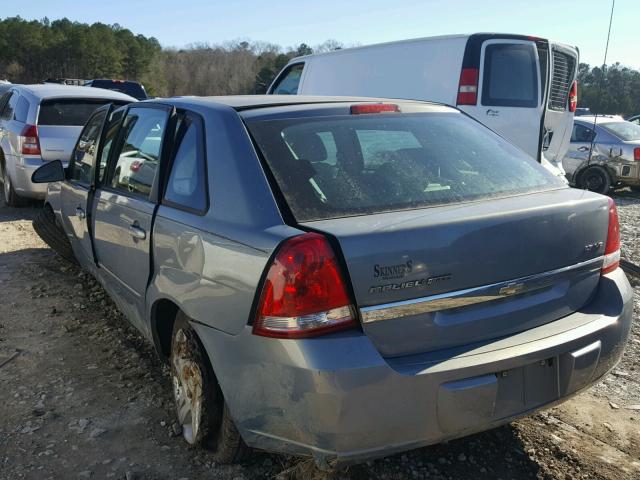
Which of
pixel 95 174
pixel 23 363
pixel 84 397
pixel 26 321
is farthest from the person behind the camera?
pixel 26 321

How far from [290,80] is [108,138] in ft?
20.4

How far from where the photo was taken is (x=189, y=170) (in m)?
2.79

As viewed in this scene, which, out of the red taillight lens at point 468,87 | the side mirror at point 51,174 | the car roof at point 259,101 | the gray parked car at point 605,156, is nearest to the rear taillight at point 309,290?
the car roof at point 259,101

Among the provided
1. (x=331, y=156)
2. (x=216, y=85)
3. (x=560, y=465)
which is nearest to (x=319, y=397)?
(x=331, y=156)

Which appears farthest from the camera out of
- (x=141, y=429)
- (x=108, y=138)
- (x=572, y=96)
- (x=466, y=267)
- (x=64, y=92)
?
(x=64, y=92)

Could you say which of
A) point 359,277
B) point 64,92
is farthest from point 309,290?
point 64,92

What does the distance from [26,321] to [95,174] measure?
50.7 inches

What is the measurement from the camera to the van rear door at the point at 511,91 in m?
6.52

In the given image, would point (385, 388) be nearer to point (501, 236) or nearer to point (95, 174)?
point (501, 236)

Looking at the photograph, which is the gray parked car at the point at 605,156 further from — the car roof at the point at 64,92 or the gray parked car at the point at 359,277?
the gray parked car at the point at 359,277

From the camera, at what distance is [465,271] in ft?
7.24

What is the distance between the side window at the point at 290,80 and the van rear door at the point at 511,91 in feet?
12.3

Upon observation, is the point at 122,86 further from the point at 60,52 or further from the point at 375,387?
the point at 60,52

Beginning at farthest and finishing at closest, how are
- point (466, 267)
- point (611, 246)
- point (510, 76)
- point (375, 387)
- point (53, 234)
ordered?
point (510, 76) → point (53, 234) → point (611, 246) → point (466, 267) → point (375, 387)
